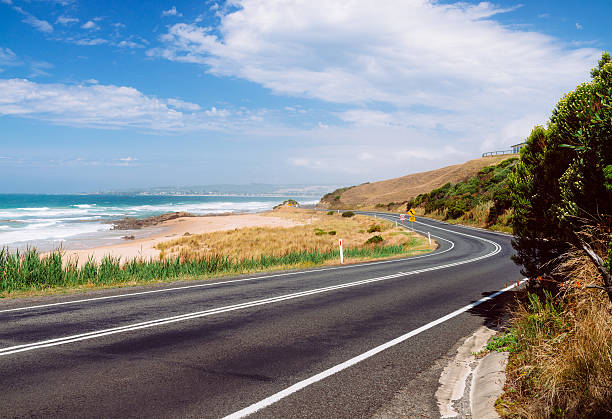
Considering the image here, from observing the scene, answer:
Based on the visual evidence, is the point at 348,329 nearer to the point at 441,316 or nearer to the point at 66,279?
the point at 441,316

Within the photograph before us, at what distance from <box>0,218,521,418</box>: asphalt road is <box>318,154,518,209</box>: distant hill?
88.2m

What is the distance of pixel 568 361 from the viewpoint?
4.04 meters

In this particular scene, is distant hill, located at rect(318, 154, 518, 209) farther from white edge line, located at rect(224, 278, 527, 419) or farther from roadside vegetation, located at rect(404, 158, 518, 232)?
white edge line, located at rect(224, 278, 527, 419)

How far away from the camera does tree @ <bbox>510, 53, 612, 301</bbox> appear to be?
5.02m

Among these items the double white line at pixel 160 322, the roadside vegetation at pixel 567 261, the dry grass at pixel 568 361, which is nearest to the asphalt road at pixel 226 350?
the double white line at pixel 160 322

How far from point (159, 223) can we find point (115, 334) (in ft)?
200

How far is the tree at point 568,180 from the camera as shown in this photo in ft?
16.5

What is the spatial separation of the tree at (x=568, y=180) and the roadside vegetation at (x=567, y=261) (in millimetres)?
15

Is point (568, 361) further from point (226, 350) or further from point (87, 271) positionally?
point (87, 271)

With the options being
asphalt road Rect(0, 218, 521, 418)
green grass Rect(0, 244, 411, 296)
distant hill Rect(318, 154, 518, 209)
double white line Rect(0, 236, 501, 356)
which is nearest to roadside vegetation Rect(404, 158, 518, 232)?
distant hill Rect(318, 154, 518, 209)

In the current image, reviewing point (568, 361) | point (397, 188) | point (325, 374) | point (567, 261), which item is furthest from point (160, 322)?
point (397, 188)

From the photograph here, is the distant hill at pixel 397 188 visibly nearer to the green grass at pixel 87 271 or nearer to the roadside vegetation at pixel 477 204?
the roadside vegetation at pixel 477 204

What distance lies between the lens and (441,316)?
28.3 feet

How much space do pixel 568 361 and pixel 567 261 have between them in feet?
9.28
